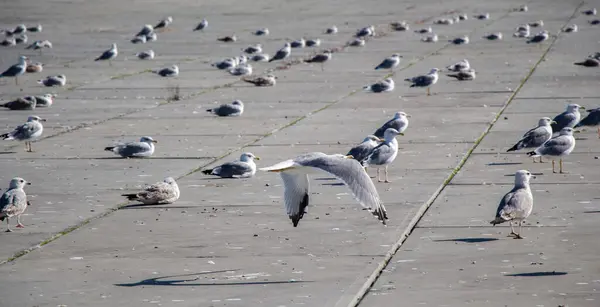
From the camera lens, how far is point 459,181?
17094mm

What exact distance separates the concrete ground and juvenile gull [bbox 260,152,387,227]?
55 cm

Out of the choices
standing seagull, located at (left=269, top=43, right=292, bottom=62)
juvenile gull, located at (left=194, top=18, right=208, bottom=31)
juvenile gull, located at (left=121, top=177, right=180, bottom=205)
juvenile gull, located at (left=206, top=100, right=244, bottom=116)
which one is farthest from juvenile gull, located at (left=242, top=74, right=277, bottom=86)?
juvenile gull, located at (left=194, top=18, right=208, bottom=31)

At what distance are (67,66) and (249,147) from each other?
18795mm

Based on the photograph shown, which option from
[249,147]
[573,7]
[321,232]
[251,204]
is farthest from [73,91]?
[573,7]

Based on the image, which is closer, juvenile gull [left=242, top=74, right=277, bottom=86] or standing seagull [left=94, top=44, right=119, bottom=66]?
juvenile gull [left=242, top=74, right=277, bottom=86]

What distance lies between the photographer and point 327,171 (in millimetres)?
12320

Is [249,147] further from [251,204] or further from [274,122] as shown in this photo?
[251,204]

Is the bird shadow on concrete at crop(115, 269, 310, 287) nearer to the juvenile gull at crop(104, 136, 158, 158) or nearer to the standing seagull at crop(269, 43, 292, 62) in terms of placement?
the juvenile gull at crop(104, 136, 158, 158)

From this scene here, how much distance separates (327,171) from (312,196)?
4.12 meters

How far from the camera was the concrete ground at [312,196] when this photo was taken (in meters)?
11.5

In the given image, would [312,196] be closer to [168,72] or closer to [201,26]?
[168,72]

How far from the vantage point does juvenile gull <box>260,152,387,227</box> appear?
12039 millimetres

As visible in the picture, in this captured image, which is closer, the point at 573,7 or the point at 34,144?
the point at 34,144

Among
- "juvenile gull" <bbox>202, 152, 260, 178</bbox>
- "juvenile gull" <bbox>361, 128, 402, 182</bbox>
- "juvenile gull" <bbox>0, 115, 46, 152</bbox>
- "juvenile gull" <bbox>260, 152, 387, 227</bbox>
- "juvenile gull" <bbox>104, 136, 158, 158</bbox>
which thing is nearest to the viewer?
"juvenile gull" <bbox>260, 152, 387, 227</bbox>
